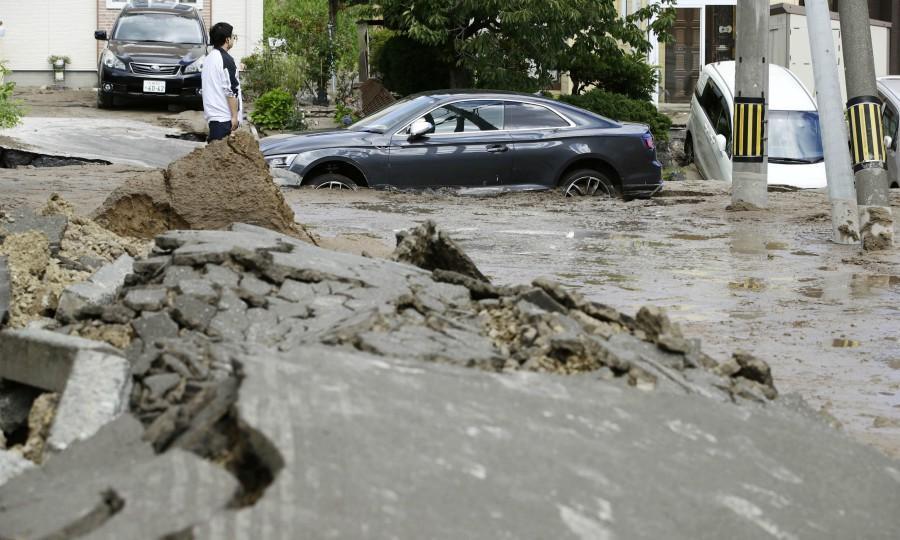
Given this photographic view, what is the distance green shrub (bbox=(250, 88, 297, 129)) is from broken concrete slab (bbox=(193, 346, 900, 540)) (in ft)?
66.7

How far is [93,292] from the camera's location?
6.30 metres

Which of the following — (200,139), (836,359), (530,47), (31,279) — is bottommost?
(836,359)

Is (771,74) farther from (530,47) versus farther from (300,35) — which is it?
(300,35)

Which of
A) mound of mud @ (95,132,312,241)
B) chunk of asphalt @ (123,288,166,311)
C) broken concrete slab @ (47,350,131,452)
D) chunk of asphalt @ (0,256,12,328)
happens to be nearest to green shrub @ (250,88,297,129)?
mound of mud @ (95,132,312,241)

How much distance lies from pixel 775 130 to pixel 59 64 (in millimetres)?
19457

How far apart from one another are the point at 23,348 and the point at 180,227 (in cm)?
468

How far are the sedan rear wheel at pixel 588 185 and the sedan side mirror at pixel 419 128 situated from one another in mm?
1796

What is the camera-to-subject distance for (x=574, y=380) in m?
4.73

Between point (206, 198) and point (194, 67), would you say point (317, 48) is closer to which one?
point (194, 67)

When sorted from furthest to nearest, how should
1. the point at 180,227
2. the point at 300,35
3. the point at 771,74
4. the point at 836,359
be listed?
the point at 300,35
the point at 771,74
the point at 180,227
the point at 836,359

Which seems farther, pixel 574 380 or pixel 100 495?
pixel 574 380

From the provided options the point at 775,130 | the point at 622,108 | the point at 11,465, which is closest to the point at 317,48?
the point at 622,108

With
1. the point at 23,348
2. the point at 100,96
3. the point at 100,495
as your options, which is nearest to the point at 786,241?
the point at 23,348

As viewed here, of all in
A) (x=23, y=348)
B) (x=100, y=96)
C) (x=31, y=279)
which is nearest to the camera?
(x=23, y=348)
